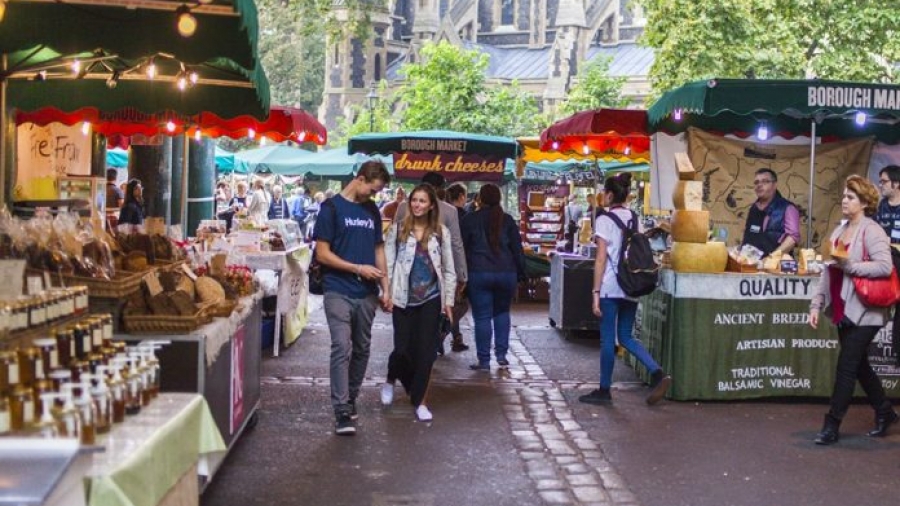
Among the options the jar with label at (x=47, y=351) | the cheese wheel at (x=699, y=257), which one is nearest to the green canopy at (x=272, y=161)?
the cheese wheel at (x=699, y=257)

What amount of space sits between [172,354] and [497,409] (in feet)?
13.0

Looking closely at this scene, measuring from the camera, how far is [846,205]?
8.84 m

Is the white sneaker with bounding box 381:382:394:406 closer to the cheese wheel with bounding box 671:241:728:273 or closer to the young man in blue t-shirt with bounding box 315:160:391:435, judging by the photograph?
the young man in blue t-shirt with bounding box 315:160:391:435

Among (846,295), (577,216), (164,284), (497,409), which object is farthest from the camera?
(577,216)

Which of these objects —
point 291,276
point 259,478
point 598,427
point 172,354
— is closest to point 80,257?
point 172,354

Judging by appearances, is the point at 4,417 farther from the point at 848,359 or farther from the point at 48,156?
the point at 48,156

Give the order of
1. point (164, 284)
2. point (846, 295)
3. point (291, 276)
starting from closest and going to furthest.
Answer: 1. point (164, 284)
2. point (846, 295)
3. point (291, 276)

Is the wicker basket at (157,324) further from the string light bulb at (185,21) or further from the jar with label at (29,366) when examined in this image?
the jar with label at (29,366)

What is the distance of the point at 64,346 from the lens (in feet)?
16.1

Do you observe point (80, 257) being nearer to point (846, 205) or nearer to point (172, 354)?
point (172, 354)

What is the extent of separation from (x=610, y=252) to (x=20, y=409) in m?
6.62

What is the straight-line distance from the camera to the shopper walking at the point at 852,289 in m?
8.67

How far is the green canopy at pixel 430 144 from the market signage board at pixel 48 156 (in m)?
5.11

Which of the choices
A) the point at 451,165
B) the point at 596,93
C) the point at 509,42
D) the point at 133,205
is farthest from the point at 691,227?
the point at 509,42
